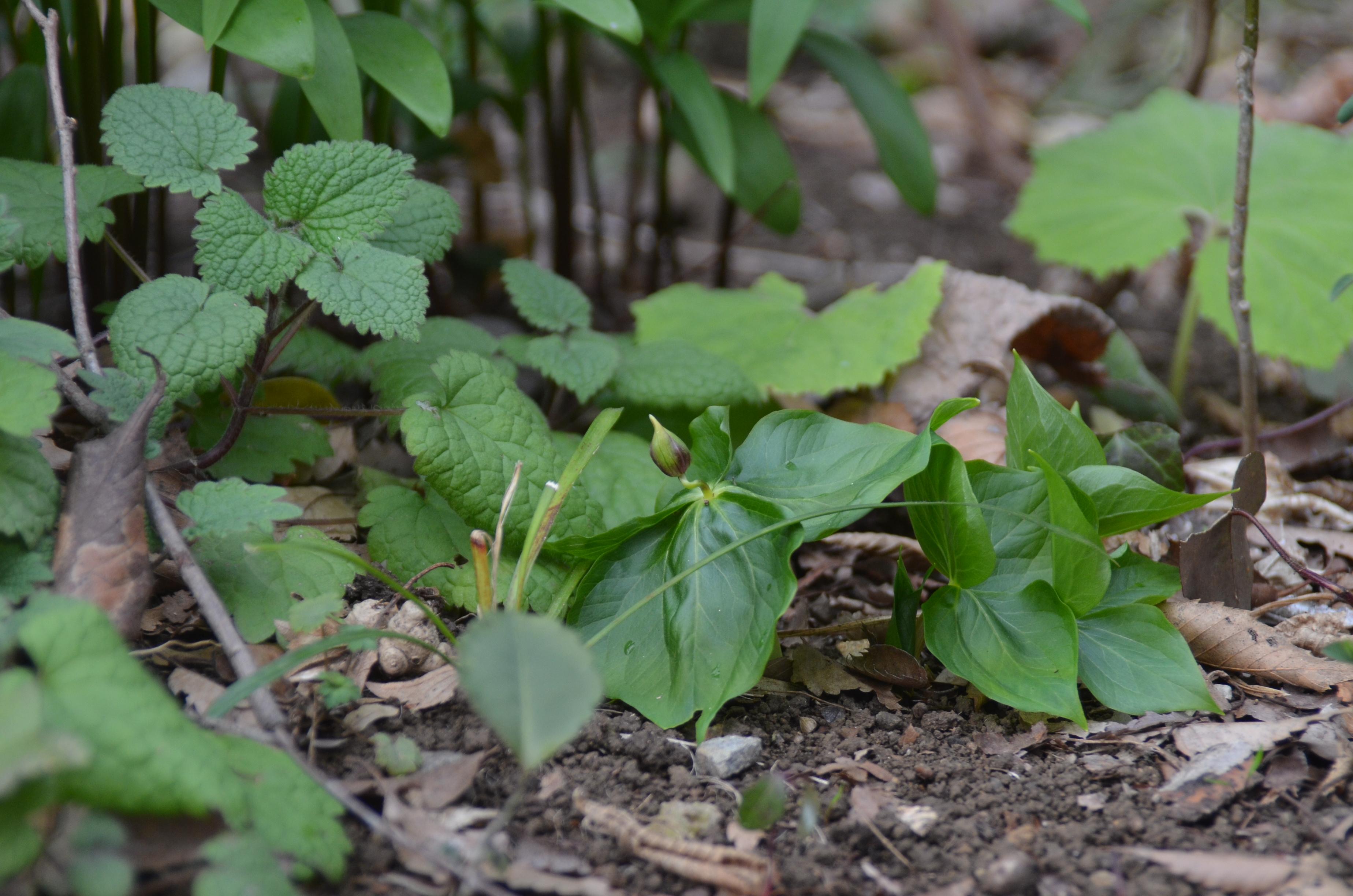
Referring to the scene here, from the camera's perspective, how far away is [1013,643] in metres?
1.08

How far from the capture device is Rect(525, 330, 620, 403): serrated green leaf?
4.62 ft

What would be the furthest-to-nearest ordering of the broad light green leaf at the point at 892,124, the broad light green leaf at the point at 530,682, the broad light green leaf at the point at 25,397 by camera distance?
1. the broad light green leaf at the point at 892,124
2. the broad light green leaf at the point at 25,397
3. the broad light green leaf at the point at 530,682

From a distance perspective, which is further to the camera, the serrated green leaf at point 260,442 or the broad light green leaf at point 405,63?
the broad light green leaf at point 405,63

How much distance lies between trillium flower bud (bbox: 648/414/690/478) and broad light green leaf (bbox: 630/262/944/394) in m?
0.49

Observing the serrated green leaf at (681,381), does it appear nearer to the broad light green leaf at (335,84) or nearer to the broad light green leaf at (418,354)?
the broad light green leaf at (418,354)

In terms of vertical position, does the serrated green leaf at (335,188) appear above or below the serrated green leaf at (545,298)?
above

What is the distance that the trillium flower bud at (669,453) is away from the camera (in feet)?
3.71

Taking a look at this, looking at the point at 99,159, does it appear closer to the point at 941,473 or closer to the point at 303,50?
the point at 303,50

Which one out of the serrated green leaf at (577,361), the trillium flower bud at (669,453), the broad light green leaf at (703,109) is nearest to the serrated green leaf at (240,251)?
the serrated green leaf at (577,361)

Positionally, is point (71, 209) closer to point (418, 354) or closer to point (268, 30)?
point (268, 30)

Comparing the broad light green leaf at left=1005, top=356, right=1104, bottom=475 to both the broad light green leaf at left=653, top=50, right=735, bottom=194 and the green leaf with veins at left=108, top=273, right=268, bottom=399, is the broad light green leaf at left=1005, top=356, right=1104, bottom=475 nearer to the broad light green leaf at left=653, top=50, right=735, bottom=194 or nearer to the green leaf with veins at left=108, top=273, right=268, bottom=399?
the broad light green leaf at left=653, top=50, right=735, bottom=194

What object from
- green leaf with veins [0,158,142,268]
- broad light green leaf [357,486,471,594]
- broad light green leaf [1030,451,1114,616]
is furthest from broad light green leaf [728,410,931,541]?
green leaf with veins [0,158,142,268]

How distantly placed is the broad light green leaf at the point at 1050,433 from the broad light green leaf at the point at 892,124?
0.96 m

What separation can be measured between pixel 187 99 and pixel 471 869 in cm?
99
